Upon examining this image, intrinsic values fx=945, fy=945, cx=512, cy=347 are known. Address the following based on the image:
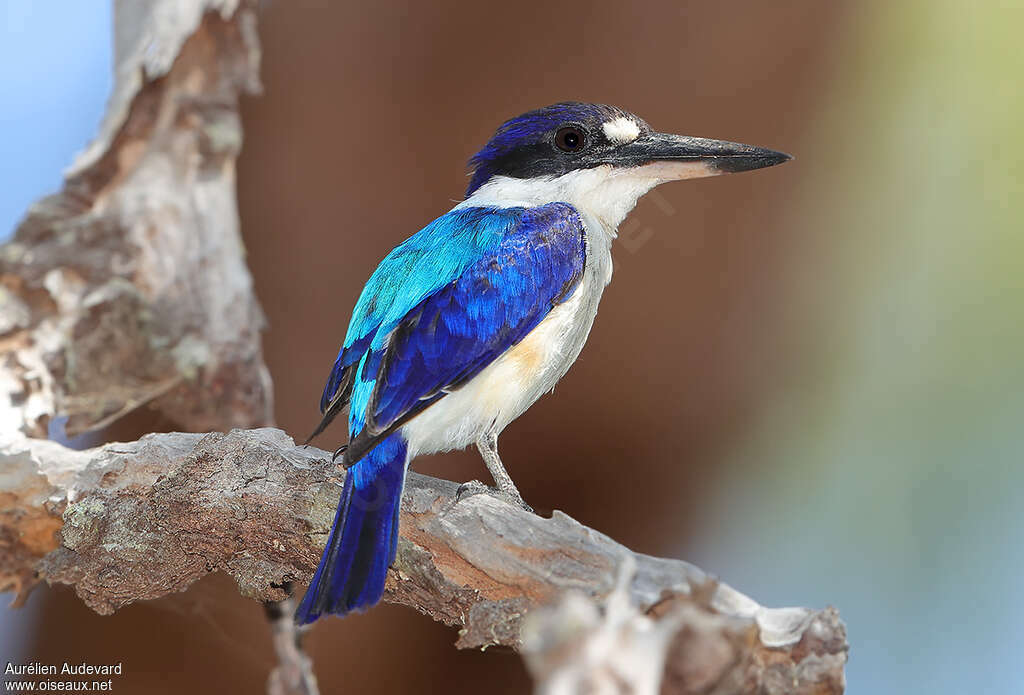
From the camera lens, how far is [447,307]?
228 centimetres

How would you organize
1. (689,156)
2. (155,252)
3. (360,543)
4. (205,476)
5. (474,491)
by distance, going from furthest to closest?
(155,252) < (689,156) < (205,476) < (474,491) < (360,543)

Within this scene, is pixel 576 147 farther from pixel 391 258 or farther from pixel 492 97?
pixel 492 97

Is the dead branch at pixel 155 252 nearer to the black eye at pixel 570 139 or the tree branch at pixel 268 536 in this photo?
the tree branch at pixel 268 536

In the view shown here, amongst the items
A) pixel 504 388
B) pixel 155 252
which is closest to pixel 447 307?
pixel 504 388

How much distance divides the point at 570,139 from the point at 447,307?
0.80 m

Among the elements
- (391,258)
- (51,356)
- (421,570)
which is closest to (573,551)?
(421,570)

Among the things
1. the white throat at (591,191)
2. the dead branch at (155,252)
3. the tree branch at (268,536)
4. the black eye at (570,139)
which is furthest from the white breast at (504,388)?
the dead branch at (155,252)

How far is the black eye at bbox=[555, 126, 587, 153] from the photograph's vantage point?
2.78m

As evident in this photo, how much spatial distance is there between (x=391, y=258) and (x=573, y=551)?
1.02m

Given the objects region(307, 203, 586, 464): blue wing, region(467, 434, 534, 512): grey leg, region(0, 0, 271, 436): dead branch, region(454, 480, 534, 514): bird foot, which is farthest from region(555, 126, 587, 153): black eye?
region(0, 0, 271, 436): dead branch

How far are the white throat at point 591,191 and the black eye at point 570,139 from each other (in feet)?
0.25

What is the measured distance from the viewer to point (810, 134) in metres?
4.09

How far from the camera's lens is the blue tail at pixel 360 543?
189cm

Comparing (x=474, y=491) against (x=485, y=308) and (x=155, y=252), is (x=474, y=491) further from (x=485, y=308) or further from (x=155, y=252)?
(x=155, y=252)
